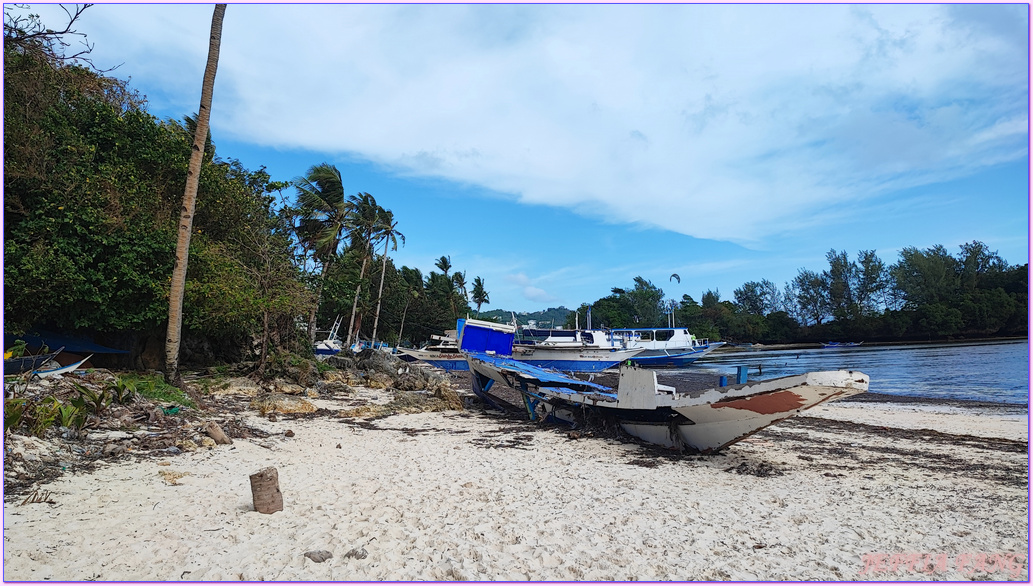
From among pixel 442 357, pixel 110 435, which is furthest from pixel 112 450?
pixel 442 357

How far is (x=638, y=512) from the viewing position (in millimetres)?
4820

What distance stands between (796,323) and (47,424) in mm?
88756

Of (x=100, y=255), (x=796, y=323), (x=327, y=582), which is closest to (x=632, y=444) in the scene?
(x=327, y=582)

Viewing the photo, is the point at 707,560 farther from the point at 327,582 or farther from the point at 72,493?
the point at 72,493

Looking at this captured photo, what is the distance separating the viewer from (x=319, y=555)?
3605 mm

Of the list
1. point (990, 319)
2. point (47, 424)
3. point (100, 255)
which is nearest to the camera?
point (47, 424)

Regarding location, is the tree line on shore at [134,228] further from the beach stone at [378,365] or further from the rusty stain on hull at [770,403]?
the rusty stain on hull at [770,403]

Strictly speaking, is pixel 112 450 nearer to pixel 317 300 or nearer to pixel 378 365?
pixel 317 300

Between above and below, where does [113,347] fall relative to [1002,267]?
below

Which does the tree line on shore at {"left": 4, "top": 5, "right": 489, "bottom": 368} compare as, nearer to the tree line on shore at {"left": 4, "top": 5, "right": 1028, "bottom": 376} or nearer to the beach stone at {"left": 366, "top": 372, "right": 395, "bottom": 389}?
the tree line on shore at {"left": 4, "top": 5, "right": 1028, "bottom": 376}

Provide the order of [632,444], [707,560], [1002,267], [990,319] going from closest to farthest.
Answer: [707,560], [632,444], [990,319], [1002,267]

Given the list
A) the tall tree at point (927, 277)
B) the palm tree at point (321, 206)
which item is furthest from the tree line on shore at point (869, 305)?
the palm tree at point (321, 206)

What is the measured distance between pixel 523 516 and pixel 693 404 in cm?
337

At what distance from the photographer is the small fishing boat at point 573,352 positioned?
3394 centimetres
